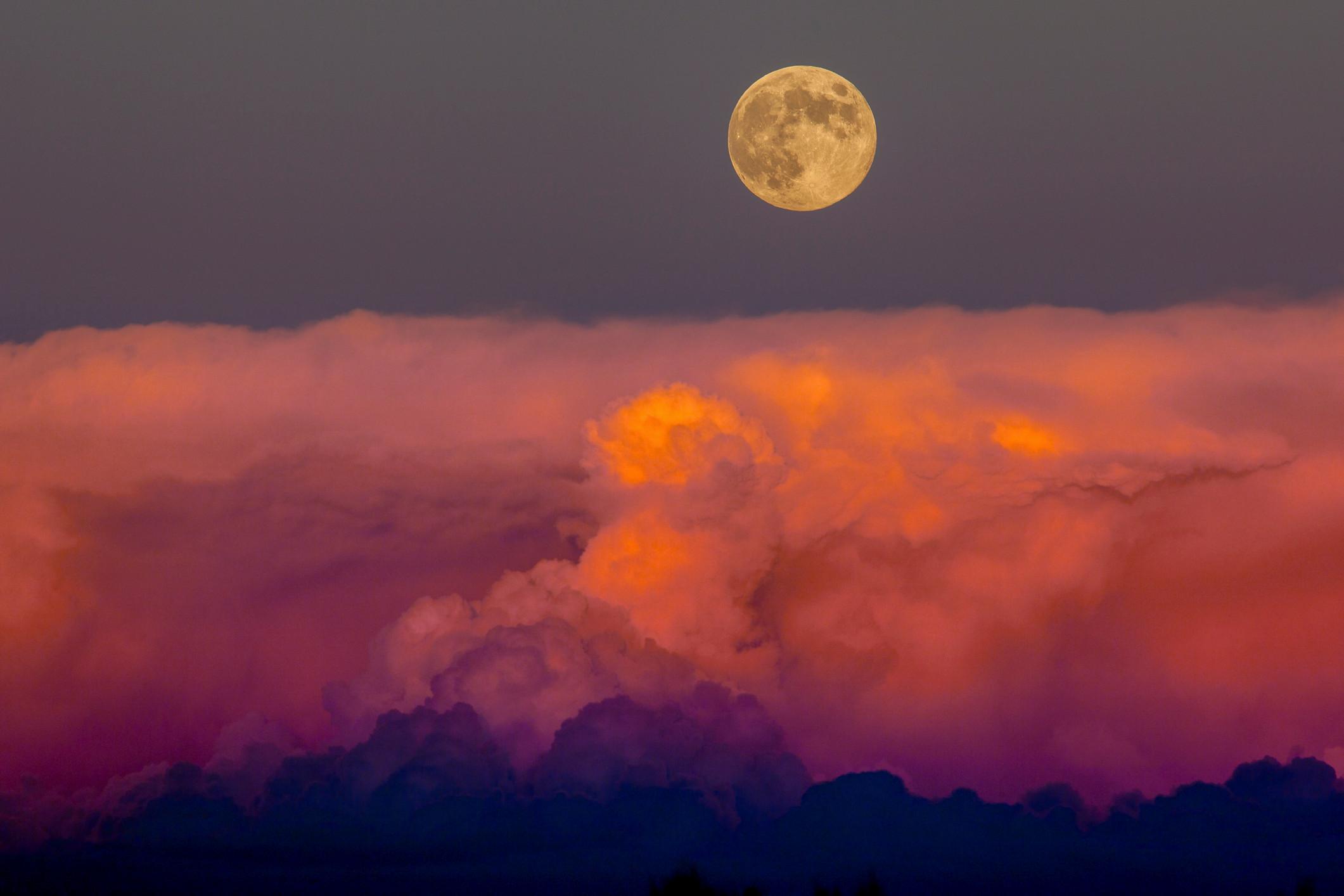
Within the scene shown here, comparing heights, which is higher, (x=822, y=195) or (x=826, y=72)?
(x=826, y=72)

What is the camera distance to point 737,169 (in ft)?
362

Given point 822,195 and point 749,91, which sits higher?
point 749,91

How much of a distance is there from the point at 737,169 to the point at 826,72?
1027 centimetres

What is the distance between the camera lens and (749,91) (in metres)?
110

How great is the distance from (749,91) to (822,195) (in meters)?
10.9

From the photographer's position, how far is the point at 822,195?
354ft

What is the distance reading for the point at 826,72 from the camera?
10850cm

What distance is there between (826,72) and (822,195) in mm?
9920

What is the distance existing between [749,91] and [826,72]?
6390mm
